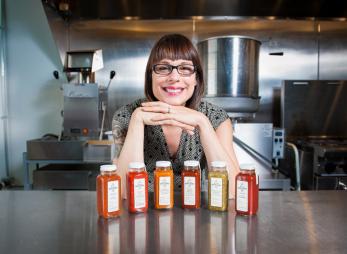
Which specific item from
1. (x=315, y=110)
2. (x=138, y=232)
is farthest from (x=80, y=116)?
(x=315, y=110)

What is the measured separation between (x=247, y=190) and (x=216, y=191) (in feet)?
0.25

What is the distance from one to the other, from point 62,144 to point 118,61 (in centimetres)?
97

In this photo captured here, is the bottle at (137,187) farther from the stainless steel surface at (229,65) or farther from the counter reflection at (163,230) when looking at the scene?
the stainless steel surface at (229,65)

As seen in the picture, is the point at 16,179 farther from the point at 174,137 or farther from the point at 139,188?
the point at 139,188

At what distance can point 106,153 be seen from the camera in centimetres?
208

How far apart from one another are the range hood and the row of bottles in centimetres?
210

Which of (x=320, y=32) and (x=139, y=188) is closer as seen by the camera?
(x=139, y=188)

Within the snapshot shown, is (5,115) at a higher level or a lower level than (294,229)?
higher

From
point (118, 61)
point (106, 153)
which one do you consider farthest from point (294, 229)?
point (118, 61)

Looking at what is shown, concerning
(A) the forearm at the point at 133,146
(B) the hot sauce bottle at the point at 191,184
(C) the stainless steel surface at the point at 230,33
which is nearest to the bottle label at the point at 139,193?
(B) the hot sauce bottle at the point at 191,184

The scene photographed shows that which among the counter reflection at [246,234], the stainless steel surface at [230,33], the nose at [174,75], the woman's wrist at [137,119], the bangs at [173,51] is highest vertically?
the stainless steel surface at [230,33]

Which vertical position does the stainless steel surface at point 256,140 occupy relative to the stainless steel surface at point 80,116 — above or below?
below

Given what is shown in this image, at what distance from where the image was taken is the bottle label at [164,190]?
0.76 metres

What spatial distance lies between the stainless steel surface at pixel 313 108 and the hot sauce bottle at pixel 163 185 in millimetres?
2038
